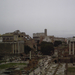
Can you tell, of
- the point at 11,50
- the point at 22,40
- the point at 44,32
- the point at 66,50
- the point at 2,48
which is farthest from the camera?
the point at 44,32

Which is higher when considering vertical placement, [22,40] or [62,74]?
[22,40]

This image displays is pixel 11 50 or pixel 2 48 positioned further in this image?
pixel 11 50

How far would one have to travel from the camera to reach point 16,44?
102ft

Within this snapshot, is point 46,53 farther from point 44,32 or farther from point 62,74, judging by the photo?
point 44,32

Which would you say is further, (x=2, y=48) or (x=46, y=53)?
(x=46, y=53)

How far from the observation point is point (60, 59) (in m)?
25.8

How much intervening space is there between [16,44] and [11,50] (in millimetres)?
1959

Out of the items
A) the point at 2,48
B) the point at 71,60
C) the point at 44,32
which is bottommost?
the point at 71,60

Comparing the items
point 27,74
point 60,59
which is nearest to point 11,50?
point 60,59

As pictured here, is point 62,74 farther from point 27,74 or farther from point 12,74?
point 12,74

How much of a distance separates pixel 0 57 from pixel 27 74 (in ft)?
41.7

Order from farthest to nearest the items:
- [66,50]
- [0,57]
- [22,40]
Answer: [22,40] → [66,50] → [0,57]

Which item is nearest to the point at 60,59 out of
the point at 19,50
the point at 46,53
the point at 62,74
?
the point at 46,53

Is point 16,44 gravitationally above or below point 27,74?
above
